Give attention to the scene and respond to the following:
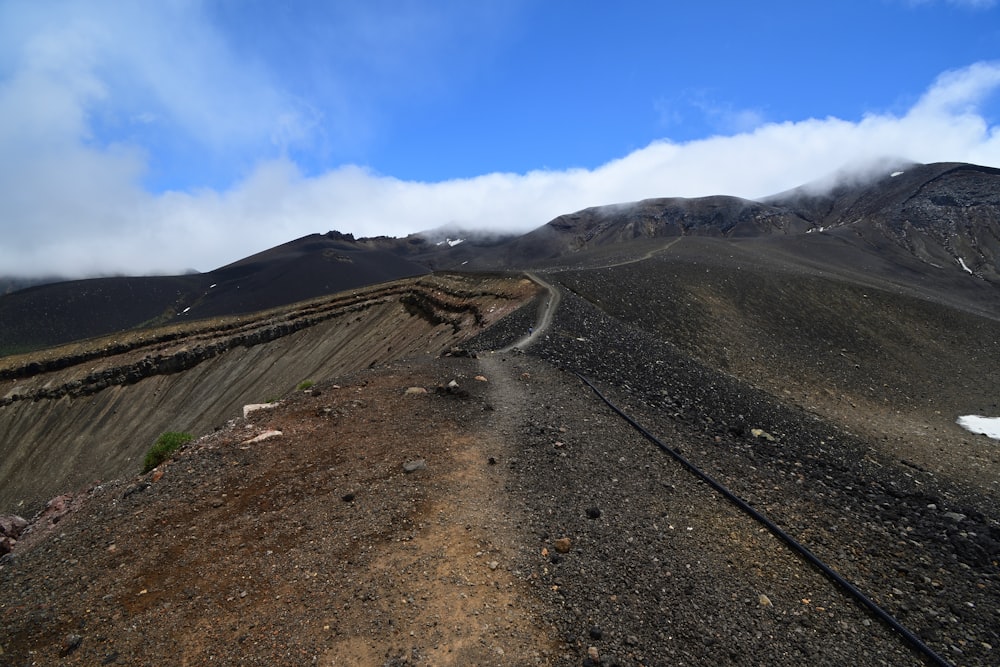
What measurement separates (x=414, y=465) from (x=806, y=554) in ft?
22.3

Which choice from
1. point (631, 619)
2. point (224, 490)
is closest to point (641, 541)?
point (631, 619)

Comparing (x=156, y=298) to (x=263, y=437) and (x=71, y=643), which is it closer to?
(x=263, y=437)

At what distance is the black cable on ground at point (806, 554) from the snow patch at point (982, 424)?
16.4 metres

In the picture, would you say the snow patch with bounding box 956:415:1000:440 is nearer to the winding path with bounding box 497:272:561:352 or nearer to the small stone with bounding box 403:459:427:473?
the winding path with bounding box 497:272:561:352

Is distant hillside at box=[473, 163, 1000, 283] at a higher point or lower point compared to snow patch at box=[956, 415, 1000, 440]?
higher

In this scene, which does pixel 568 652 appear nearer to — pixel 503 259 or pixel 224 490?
pixel 224 490


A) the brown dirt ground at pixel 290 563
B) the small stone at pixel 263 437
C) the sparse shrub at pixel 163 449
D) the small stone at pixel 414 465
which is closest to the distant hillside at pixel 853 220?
the sparse shrub at pixel 163 449

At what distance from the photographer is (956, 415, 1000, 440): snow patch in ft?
64.9

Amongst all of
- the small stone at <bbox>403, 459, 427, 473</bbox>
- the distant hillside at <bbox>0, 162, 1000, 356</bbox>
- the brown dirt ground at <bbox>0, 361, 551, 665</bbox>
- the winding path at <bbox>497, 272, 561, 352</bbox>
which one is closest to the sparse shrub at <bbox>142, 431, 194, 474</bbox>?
the brown dirt ground at <bbox>0, 361, 551, 665</bbox>

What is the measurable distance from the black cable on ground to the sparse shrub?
10.8 meters

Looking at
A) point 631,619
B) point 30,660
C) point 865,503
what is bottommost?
point 865,503

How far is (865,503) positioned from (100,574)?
523 inches

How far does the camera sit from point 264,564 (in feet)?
24.2

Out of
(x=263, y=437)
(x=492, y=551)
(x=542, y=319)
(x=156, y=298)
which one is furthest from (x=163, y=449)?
(x=156, y=298)
